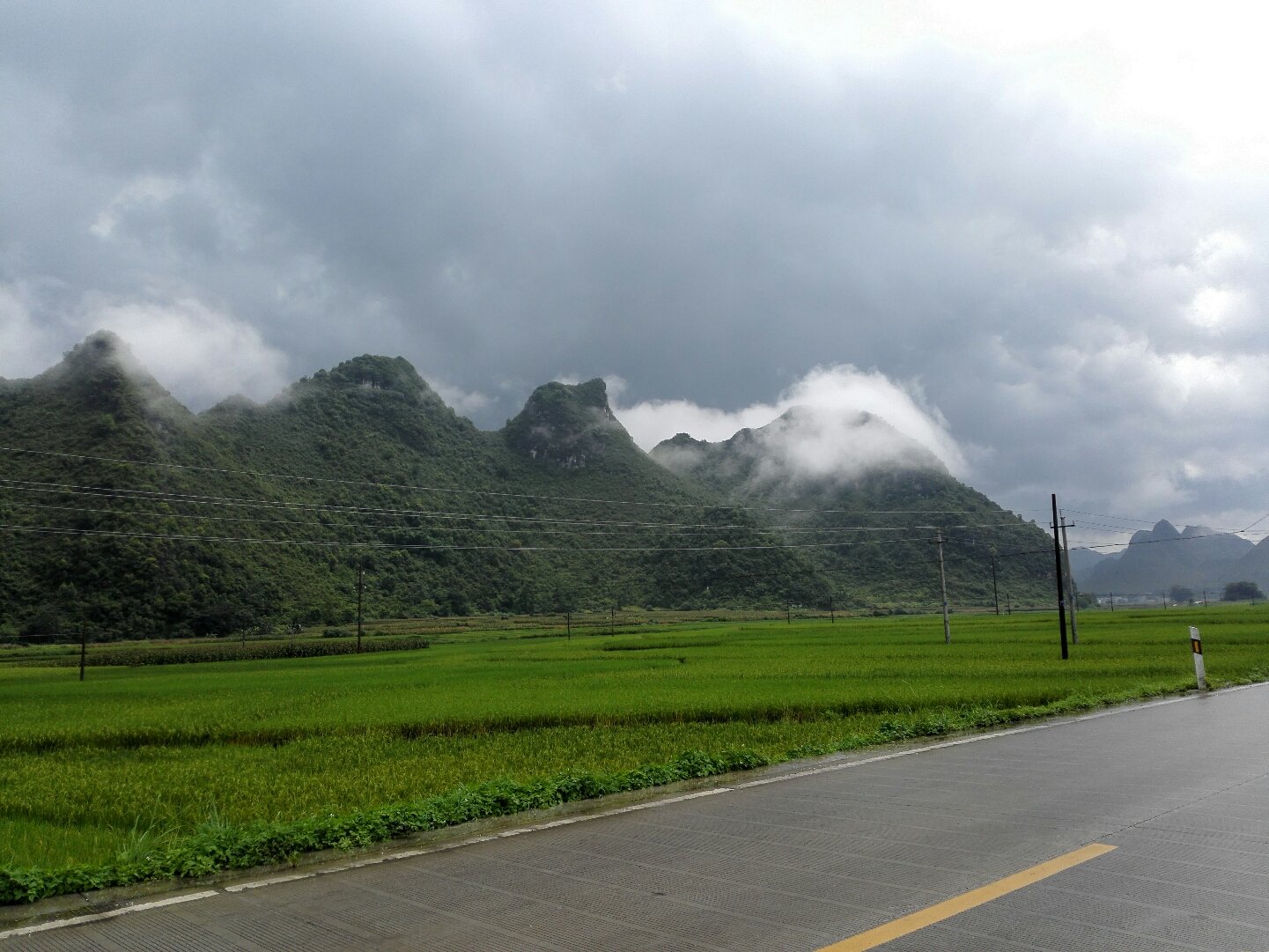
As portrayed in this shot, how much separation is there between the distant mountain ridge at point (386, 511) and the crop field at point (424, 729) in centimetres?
2852

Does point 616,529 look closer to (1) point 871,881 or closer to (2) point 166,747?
(2) point 166,747

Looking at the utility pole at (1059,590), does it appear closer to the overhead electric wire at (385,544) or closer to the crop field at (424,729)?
the crop field at (424,729)

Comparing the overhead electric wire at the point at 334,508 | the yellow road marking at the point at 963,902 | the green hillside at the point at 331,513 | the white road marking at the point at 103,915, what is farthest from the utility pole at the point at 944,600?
the overhead electric wire at the point at 334,508

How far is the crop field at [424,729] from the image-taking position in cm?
755

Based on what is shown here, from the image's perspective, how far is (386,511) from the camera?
104 meters

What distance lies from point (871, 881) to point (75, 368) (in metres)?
113

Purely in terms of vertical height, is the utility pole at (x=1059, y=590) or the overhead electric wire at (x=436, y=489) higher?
the overhead electric wire at (x=436, y=489)

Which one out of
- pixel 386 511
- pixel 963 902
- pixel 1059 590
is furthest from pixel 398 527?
pixel 963 902

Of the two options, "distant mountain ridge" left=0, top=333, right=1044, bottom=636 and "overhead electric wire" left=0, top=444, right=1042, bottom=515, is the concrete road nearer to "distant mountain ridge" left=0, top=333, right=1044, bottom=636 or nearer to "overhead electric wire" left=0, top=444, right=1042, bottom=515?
"distant mountain ridge" left=0, top=333, right=1044, bottom=636

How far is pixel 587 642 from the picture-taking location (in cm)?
5750

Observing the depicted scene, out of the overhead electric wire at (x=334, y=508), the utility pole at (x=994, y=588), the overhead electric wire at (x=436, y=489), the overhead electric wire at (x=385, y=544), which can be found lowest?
the utility pole at (x=994, y=588)

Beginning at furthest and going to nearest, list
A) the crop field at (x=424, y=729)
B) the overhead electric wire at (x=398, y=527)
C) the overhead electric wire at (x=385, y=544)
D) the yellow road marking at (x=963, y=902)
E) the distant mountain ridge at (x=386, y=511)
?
1. the overhead electric wire at (x=398, y=527)
2. the distant mountain ridge at (x=386, y=511)
3. the overhead electric wire at (x=385, y=544)
4. the crop field at (x=424, y=729)
5. the yellow road marking at (x=963, y=902)

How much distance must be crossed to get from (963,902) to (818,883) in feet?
3.02

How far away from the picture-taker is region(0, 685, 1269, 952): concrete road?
4621 millimetres
